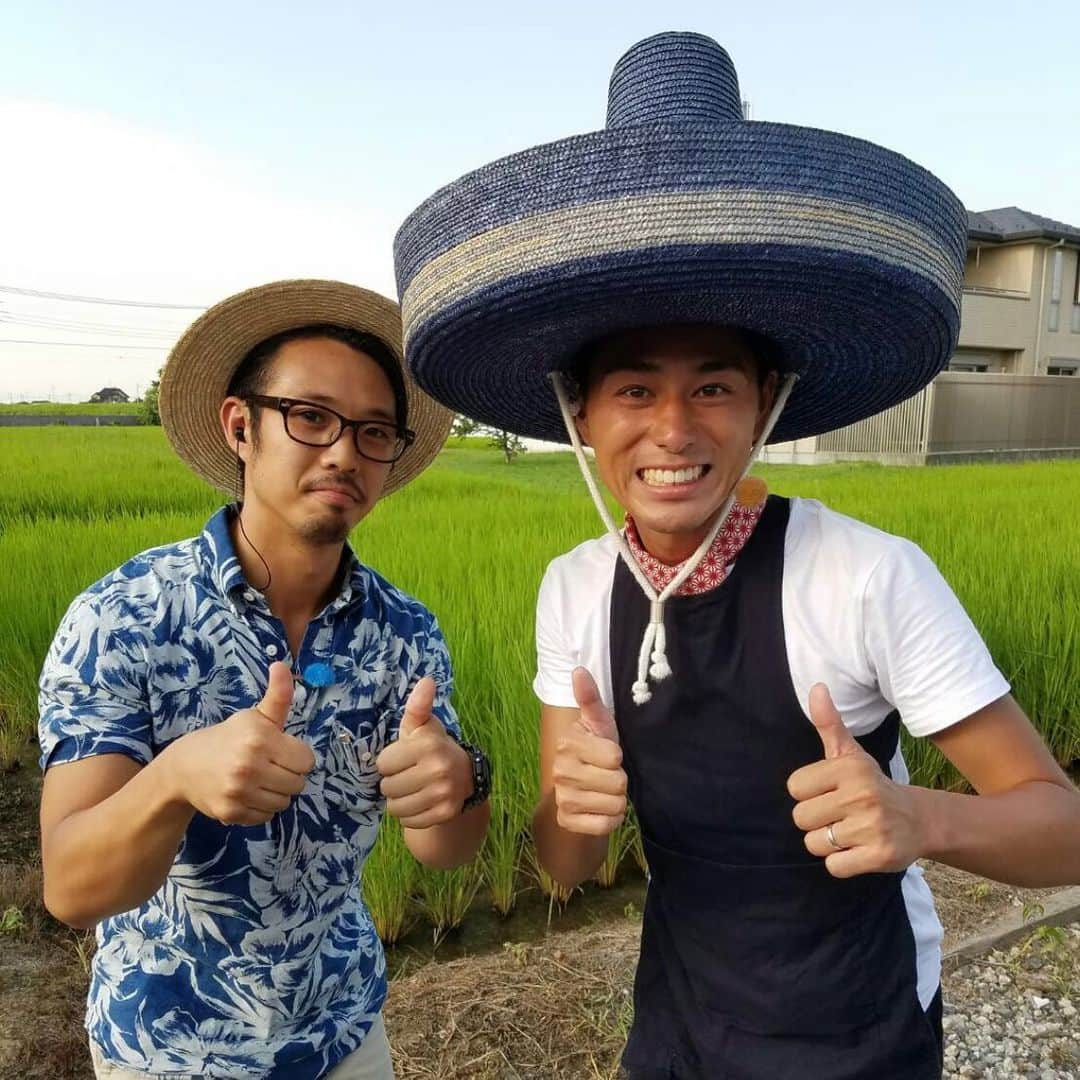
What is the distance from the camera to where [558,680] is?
1.25 m

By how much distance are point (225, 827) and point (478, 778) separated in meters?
0.34

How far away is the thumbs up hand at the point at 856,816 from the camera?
891mm

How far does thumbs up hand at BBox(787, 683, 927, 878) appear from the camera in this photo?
89cm

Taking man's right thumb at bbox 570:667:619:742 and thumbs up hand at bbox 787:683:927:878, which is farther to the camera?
man's right thumb at bbox 570:667:619:742

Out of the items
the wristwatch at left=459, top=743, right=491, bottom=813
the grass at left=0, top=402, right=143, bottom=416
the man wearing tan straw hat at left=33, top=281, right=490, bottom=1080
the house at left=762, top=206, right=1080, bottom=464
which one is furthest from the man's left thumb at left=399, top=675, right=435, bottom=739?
the grass at left=0, top=402, right=143, bottom=416

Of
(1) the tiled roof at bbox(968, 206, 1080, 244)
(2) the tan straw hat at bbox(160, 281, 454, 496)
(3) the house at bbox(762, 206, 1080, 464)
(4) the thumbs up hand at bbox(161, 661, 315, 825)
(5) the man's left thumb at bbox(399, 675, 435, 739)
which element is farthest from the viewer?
(1) the tiled roof at bbox(968, 206, 1080, 244)

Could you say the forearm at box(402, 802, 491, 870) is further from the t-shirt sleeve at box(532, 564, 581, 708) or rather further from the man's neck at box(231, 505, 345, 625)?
the man's neck at box(231, 505, 345, 625)

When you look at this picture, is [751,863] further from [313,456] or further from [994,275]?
[994,275]

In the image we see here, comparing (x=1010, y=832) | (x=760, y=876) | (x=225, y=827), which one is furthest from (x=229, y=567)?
(x=1010, y=832)

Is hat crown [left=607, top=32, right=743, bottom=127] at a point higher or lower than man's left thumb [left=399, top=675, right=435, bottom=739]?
higher

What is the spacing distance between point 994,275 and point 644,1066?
23.7 metres

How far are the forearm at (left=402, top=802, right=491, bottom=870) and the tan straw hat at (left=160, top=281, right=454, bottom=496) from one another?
56cm

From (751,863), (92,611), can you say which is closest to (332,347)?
(92,611)

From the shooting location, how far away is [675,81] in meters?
1.06
